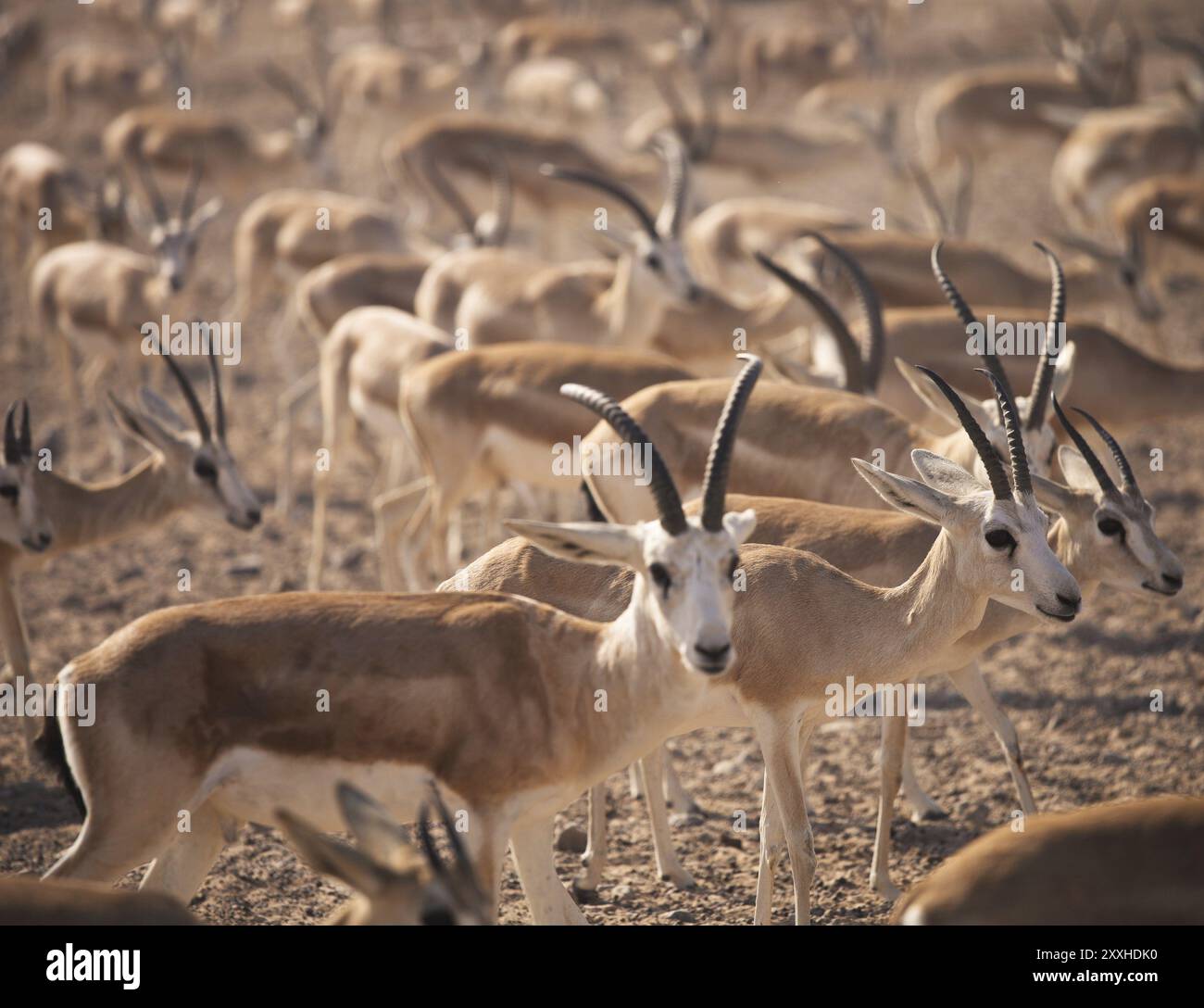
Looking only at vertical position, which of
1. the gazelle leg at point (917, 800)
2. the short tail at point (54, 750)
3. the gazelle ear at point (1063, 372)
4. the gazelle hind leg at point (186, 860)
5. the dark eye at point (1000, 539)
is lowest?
the gazelle leg at point (917, 800)

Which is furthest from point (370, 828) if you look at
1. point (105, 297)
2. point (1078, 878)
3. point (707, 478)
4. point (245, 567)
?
point (105, 297)

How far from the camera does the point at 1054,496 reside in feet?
17.0

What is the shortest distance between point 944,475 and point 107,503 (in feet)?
13.1

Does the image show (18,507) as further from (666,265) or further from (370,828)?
(666,265)

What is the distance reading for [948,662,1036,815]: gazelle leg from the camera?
17.8 feet

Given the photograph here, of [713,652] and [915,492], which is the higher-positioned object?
[915,492]

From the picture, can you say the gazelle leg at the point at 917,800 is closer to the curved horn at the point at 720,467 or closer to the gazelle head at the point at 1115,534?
the gazelle head at the point at 1115,534

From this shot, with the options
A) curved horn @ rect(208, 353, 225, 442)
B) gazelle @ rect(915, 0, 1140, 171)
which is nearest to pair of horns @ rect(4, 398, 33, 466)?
curved horn @ rect(208, 353, 225, 442)

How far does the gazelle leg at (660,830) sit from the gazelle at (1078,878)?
1794 mm

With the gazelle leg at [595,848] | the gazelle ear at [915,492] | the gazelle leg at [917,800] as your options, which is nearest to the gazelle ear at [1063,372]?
the gazelle leg at [917,800]

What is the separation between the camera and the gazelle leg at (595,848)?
5188 mm

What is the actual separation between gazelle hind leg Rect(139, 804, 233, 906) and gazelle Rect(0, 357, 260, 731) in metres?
2.63
